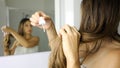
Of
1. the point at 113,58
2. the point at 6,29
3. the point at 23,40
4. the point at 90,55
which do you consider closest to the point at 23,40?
the point at 23,40

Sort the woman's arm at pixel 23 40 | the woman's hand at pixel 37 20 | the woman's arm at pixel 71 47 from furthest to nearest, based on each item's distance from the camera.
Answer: the woman's arm at pixel 23 40 < the woman's hand at pixel 37 20 < the woman's arm at pixel 71 47

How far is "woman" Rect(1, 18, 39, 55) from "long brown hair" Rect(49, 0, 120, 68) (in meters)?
0.29

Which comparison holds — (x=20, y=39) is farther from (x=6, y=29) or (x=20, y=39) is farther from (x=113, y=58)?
(x=113, y=58)

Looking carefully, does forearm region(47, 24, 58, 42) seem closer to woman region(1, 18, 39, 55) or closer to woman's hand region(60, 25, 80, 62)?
woman region(1, 18, 39, 55)

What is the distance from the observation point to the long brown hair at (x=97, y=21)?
750 millimetres

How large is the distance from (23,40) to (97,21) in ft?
1.46

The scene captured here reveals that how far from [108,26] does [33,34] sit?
1.44 ft

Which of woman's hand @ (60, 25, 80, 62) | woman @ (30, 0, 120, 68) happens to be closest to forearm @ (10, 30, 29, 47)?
woman @ (30, 0, 120, 68)

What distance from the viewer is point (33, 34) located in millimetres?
1032

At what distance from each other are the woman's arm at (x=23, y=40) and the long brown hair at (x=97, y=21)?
29 cm

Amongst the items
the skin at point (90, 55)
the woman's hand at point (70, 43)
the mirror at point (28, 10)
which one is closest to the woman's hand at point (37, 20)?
the skin at point (90, 55)

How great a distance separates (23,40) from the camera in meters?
1.02

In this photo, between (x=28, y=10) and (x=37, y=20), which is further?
(x=28, y=10)

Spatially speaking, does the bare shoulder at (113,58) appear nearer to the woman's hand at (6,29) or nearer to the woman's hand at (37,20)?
the woman's hand at (37,20)
